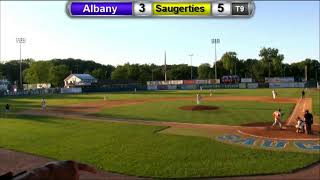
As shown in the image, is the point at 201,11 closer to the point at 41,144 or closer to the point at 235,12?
the point at 235,12

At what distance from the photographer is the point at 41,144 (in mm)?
24016

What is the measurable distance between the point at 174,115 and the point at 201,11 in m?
27.7

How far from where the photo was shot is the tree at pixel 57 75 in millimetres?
152750

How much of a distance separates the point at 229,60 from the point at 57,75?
6765cm

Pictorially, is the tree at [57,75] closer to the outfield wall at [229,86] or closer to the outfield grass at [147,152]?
the outfield wall at [229,86]

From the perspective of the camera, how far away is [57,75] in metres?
156

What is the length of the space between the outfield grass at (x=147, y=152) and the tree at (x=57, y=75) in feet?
411

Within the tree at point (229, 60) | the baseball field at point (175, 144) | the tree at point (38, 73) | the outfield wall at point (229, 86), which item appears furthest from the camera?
the tree at point (229, 60)

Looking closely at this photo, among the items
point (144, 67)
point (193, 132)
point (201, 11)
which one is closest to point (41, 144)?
point (193, 132)

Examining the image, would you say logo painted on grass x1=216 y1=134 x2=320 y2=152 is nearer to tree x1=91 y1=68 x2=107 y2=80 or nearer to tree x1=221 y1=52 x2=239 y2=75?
tree x1=221 y1=52 x2=239 y2=75
